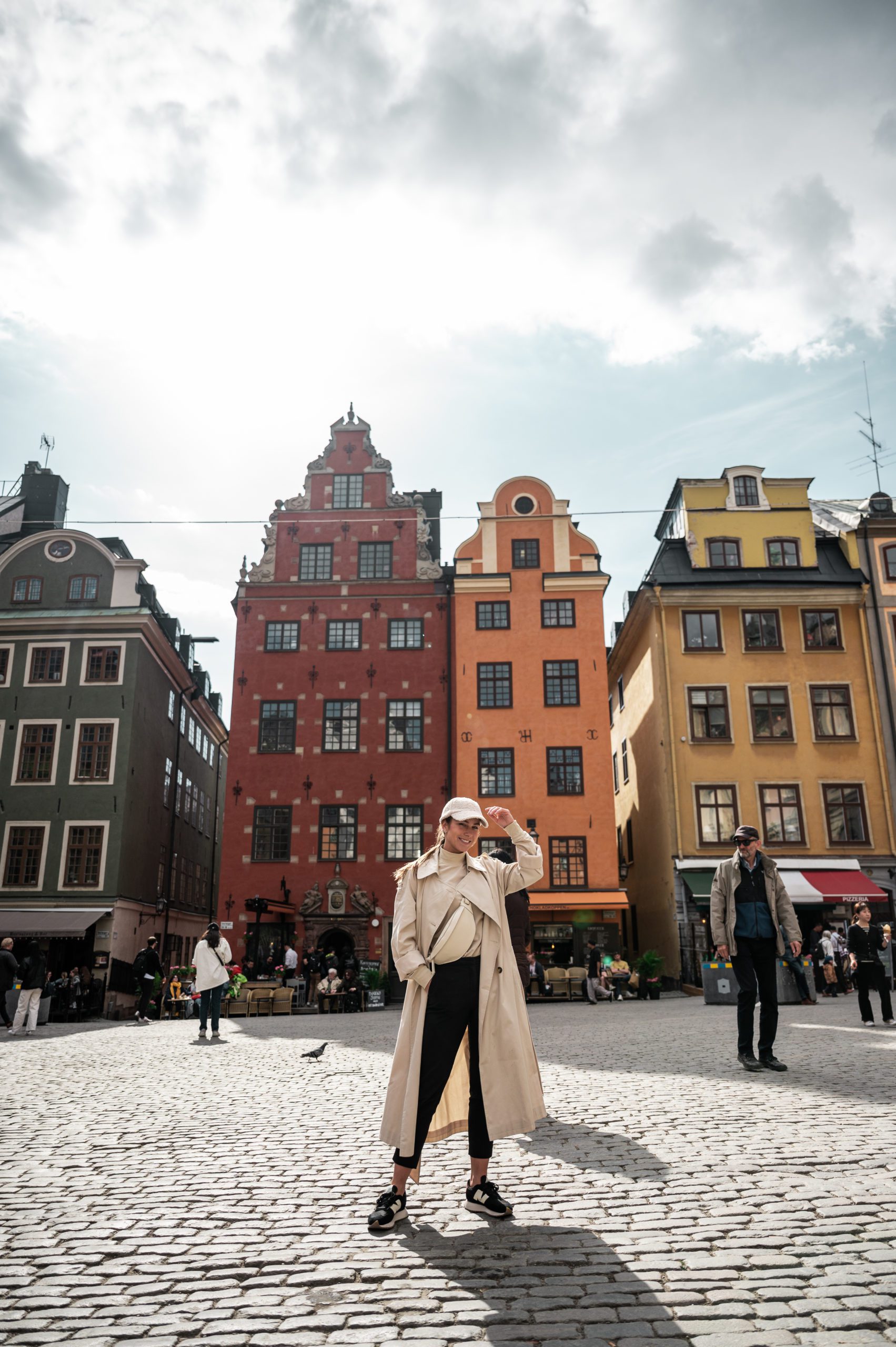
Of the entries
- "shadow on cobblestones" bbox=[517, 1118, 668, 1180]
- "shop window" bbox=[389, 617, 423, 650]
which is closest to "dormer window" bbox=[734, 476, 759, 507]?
"shop window" bbox=[389, 617, 423, 650]

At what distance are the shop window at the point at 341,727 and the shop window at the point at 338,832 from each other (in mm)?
2016

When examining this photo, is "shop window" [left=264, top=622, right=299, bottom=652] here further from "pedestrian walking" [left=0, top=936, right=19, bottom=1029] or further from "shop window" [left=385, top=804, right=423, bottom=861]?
"pedestrian walking" [left=0, top=936, right=19, bottom=1029]

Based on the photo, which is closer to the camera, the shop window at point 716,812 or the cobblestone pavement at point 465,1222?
the cobblestone pavement at point 465,1222

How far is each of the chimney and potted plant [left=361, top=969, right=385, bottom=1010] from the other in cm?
2319

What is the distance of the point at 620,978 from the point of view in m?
27.2

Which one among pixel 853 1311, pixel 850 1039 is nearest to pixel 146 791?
pixel 850 1039

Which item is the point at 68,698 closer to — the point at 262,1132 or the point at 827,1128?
the point at 262,1132

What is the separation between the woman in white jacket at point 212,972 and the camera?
16.7 meters

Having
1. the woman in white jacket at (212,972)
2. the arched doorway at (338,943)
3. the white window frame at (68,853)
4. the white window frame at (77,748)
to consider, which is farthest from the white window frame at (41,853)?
Answer: the woman in white jacket at (212,972)

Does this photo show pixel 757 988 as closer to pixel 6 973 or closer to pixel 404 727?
pixel 6 973

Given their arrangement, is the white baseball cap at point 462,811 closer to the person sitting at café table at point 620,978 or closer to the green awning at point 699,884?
the person sitting at café table at point 620,978

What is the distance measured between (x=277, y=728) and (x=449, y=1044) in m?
30.1

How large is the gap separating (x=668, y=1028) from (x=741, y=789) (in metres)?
18.6

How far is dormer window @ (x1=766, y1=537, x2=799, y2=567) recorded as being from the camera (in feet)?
117
